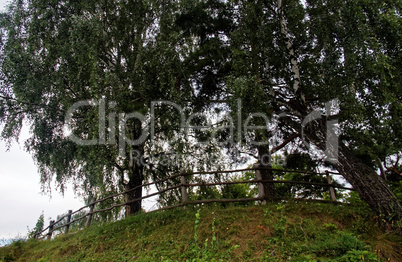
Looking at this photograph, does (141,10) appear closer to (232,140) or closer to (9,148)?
(232,140)

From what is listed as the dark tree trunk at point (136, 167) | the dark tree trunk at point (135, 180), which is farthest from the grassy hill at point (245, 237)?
the dark tree trunk at point (136, 167)

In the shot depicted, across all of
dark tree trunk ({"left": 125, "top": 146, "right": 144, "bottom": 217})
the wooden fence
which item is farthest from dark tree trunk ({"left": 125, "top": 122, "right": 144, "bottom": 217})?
the wooden fence

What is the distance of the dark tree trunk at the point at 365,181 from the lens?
706 cm

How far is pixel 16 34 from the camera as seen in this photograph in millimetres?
10906

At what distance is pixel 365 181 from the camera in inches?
297

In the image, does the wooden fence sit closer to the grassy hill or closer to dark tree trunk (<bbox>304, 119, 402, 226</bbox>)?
the grassy hill

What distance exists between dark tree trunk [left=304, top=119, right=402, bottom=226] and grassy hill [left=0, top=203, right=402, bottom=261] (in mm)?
392

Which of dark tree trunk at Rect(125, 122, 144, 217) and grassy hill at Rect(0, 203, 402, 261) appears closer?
grassy hill at Rect(0, 203, 402, 261)

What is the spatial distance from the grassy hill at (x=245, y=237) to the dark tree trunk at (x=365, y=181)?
39 centimetres

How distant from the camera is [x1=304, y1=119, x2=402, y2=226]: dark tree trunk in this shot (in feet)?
23.2

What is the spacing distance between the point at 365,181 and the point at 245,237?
364cm

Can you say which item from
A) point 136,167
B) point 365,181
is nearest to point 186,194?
point 136,167

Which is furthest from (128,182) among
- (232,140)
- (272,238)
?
(272,238)

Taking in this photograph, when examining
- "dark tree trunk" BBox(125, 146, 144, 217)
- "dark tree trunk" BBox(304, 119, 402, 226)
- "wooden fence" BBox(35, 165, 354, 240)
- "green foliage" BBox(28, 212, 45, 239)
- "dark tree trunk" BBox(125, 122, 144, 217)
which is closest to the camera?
"dark tree trunk" BBox(304, 119, 402, 226)
